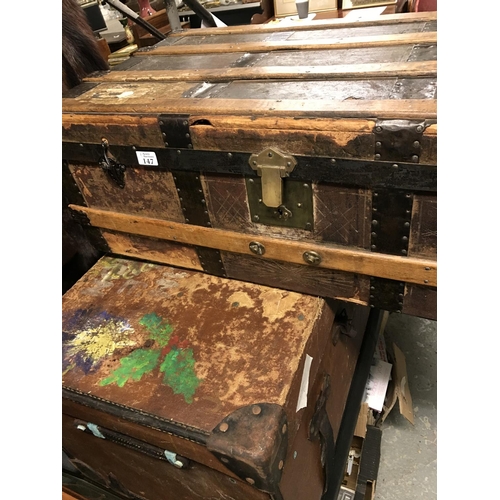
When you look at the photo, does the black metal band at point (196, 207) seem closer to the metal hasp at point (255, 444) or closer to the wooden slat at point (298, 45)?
the metal hasp at point (255, 444)

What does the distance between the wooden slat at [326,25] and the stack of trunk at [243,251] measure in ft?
0.06

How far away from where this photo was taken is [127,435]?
1077mm

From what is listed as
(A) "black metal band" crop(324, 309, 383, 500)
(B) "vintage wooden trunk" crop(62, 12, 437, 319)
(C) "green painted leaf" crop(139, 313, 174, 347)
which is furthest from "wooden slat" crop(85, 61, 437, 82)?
(A) "black metal band" crop(324, 309, 383, 500)

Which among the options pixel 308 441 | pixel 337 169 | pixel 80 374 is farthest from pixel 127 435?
pixel 337 169

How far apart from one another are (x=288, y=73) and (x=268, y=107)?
258 mm

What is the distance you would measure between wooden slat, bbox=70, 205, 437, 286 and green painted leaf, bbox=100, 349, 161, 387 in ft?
1.23

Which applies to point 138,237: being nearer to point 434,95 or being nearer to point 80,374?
point 80,374

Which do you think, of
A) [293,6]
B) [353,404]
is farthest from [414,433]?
[293,6]

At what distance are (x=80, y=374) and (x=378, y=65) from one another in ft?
4.01

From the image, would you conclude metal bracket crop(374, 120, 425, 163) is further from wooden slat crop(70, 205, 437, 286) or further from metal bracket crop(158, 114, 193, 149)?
metal bracket crop(158, 114, 193, 149)

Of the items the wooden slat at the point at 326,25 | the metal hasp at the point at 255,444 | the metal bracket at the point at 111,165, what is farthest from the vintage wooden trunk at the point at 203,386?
the wooden slat at the point at 326,25

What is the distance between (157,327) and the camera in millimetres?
1224

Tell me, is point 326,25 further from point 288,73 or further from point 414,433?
point 414,433

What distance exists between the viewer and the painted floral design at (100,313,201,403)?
3.45 ft
